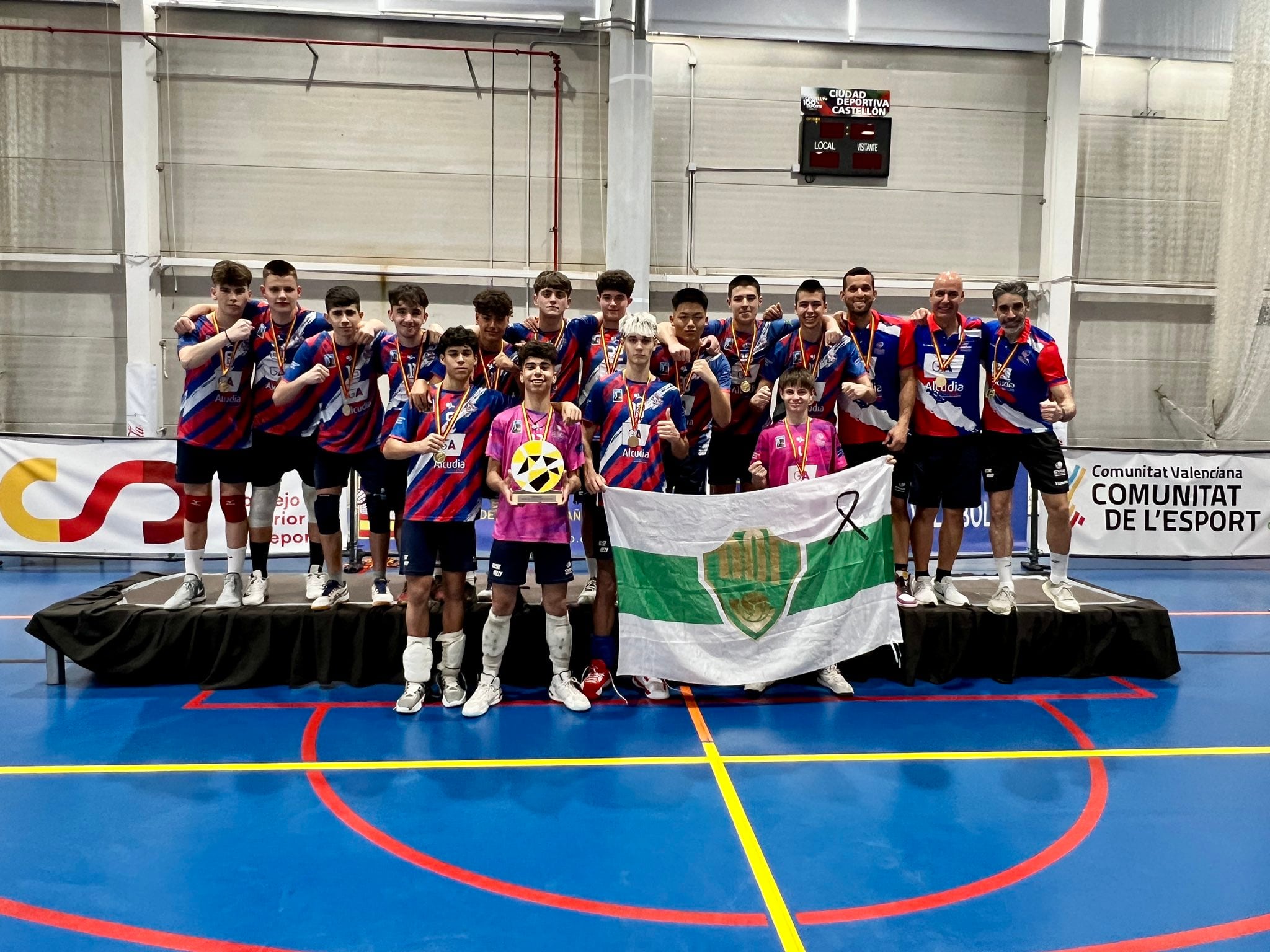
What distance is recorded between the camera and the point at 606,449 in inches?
213

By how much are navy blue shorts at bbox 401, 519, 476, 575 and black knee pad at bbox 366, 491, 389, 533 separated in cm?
60

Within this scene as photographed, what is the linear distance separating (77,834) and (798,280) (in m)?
10.4

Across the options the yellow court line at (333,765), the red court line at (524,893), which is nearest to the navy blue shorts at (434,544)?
the yellow court line at (333,765)

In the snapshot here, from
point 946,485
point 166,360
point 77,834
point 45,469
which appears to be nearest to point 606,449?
point 946,485

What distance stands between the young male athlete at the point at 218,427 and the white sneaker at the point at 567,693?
2.07 m

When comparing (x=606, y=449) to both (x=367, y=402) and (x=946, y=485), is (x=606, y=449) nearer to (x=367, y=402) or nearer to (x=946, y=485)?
(x=367, y=402)

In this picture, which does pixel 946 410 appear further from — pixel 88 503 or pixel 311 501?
pixel 88 503

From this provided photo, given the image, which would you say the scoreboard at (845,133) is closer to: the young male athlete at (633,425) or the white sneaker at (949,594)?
the white sneaker at (949,594)

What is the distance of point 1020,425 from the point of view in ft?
→ 19.7

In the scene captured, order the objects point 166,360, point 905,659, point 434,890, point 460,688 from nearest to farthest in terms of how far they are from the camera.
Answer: point 434,890 < point 460,688 < point 905,659 < point 166,360

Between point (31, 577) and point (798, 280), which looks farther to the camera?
point (798, 280)

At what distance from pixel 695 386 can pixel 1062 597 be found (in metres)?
2.87

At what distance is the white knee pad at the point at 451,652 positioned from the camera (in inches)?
210

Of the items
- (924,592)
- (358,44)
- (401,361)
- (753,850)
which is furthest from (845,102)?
(753,850)
